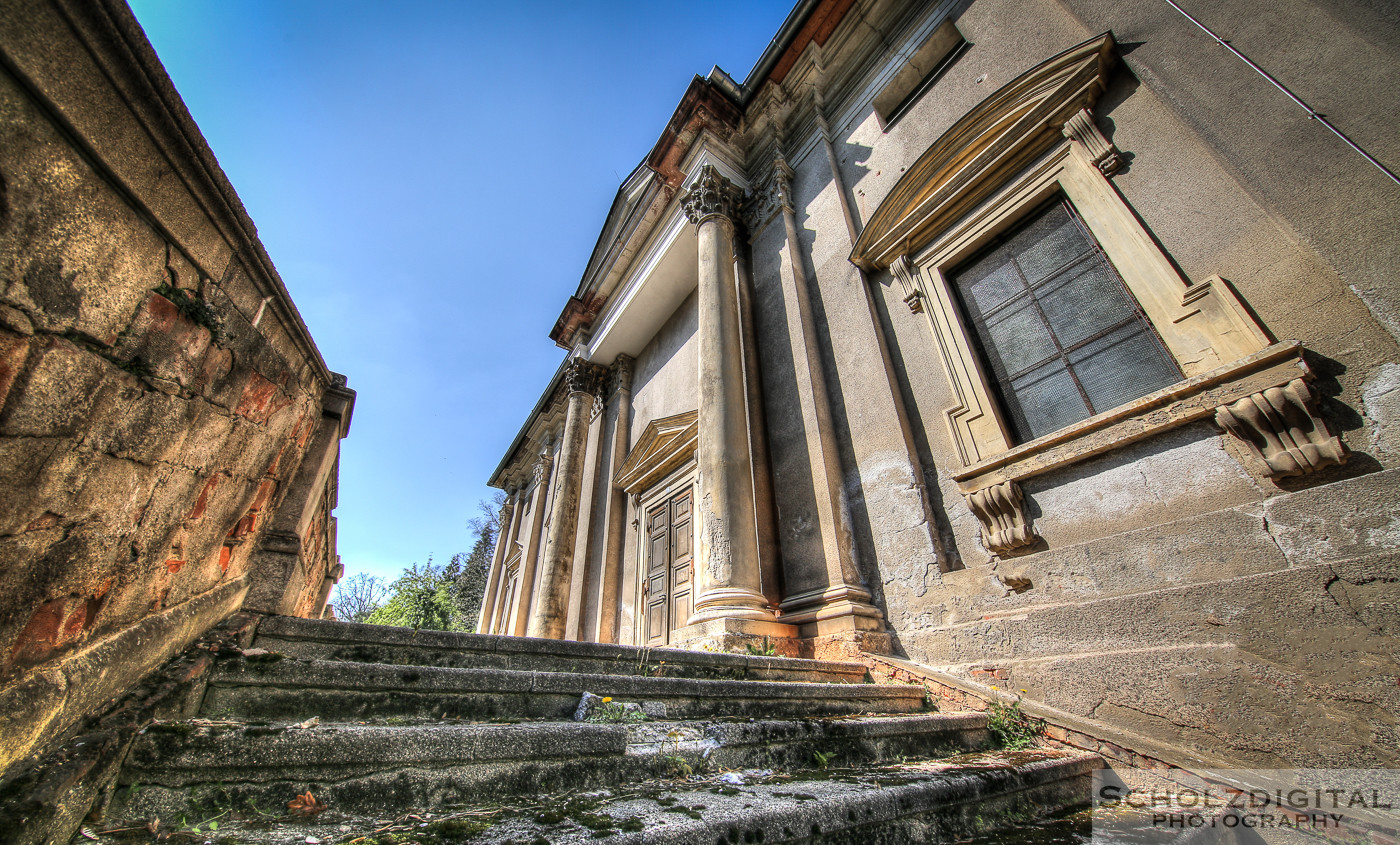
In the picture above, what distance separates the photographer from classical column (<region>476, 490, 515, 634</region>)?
16125mm

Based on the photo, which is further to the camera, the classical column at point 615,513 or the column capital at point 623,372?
the column capital at point 623,372

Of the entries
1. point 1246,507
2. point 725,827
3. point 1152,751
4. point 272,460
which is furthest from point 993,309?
point 272,460

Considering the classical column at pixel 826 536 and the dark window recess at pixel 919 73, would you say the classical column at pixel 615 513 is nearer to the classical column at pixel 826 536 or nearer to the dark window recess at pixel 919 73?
the classical column at pixel 826 536

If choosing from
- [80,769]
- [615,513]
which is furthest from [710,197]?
[80,769]

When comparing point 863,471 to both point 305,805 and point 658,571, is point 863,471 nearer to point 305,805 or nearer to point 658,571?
point 658,571

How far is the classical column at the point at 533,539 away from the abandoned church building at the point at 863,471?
22.3 feet

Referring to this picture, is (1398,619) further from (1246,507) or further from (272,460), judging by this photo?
(272,460)

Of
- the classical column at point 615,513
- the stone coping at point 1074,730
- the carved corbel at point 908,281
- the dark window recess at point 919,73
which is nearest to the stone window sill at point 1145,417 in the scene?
the stone coping at point 1074,730

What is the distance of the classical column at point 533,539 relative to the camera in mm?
12781

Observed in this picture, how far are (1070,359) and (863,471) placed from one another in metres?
1.93

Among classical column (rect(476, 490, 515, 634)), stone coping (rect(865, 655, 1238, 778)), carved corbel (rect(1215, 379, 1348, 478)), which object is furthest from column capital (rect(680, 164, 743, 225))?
classical column (rect(476, 490, 515, 634))

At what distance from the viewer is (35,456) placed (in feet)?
3.80

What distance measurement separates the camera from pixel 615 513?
32.1ft

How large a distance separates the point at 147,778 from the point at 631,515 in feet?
27.2
